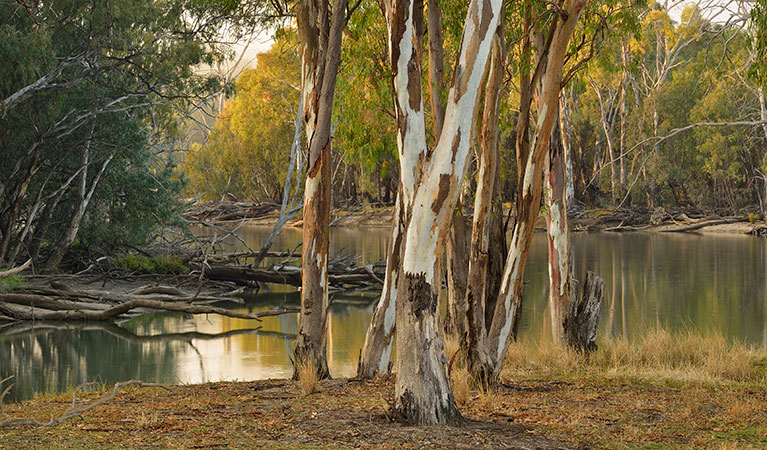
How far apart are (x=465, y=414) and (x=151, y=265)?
13087 mm

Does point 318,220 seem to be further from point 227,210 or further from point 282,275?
point 227,210

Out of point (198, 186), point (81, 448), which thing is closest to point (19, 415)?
point (81, 448)

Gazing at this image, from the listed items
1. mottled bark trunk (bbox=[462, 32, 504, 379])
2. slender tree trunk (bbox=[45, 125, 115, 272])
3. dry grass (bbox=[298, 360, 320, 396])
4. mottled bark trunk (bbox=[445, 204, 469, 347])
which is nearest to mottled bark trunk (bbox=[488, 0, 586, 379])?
mottled bark trunk (bbox=[462, 32, 504, 379])

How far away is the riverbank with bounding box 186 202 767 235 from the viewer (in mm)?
36125

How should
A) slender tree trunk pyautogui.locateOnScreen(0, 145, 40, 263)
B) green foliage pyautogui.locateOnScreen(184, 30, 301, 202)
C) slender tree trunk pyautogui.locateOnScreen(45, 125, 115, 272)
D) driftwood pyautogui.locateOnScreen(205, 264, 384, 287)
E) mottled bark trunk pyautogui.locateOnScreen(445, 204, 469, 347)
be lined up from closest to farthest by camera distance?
1. mottled bark trunk pyautogui.locateOnScreen(445, 204, 469, 347)
2. slender tree trunk pyautogui.locateOnScreen(0, 145, 40, 263)
3. slender tree trunk pyautogui.locateOnScreen(45, 125, 115, 272)
4. driftwood pyautogui.locateOnScreen(205, 264, 384, 287)
5. green foliage pyautogui.locateOnScreen(184, 30, 301, 202)

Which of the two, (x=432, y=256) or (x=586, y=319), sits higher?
(x=432, y=256)

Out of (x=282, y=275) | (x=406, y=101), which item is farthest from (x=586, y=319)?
(x=282, y=275)

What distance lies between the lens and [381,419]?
5641mm

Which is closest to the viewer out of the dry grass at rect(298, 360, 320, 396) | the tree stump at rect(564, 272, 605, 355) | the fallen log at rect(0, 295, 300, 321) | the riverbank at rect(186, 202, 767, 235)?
the dry grass at rect(298, 360, 320, 396)

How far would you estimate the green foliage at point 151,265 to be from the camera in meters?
17.9

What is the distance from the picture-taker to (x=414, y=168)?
6266mm

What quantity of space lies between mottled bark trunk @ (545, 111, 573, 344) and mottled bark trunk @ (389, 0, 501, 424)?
4.71 metres

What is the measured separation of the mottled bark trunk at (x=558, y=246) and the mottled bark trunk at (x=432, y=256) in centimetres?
471

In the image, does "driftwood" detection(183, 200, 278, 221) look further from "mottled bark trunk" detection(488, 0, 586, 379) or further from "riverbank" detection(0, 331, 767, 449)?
"riverbank" detection(0, 331, 767, 449)
